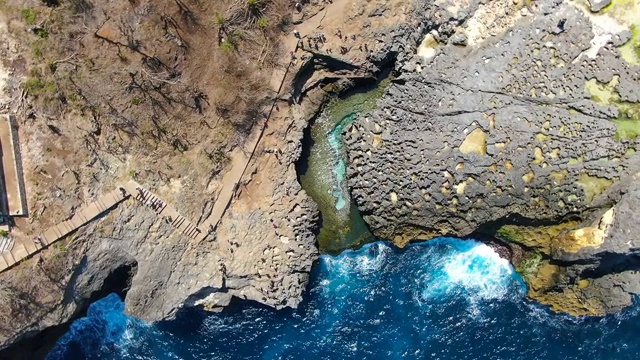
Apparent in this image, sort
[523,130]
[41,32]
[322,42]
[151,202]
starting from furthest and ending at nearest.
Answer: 1. [322,42]
2. [151,202]
3. [523,130]
4. [41,32]

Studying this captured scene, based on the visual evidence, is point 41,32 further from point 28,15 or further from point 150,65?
point 150,65

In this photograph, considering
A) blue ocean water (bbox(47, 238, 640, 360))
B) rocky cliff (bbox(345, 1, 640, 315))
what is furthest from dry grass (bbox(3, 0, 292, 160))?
blue ocean water (bbox(47, 238, 640, 360))

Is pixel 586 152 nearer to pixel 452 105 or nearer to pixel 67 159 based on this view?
pixel 452 105

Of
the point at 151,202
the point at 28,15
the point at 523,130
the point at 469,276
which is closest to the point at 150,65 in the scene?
the point at 28,15

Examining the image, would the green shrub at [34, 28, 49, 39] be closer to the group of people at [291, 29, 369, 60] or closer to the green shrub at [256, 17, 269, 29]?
the green shrub at [256, 17, 269, 29]

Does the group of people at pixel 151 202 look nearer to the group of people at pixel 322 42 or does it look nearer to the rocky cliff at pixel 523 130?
the group of people at pixel 322 42

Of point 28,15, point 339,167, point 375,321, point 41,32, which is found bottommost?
point 375,321

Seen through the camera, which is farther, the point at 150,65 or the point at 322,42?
the point at 322,42
